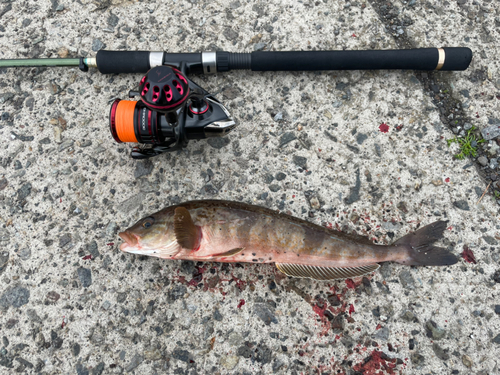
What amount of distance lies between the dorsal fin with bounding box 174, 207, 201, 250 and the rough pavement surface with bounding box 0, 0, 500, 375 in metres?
0.45

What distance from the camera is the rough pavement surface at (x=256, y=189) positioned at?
2.68 m

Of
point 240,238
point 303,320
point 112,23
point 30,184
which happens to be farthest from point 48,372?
point 112,23

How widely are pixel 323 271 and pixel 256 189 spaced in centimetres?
91

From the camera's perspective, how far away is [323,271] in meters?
2.71

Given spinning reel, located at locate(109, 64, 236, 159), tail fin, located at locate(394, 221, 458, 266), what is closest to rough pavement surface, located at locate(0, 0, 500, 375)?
tail fin, located at locate(394, 221, 458, 266)

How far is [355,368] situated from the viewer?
2.65 meters

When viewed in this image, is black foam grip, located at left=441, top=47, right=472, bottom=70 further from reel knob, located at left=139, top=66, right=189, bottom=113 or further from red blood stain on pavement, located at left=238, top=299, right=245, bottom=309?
red blood stain on pavement, located at left=238, top=299, right=245, bottom=309

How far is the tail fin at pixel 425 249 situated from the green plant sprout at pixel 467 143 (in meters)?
0.77

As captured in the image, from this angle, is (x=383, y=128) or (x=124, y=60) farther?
(x=383, y=128)

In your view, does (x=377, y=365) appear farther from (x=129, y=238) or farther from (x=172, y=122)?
(x=172, y=122)

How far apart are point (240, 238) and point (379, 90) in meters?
1.99

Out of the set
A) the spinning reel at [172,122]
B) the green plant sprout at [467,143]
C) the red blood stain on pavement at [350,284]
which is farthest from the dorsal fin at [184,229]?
the green plant sprout at [467,143]

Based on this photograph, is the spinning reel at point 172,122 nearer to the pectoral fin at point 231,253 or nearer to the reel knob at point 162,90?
the reel knob at point 162,90

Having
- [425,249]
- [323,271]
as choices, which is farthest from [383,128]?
[323,271]
